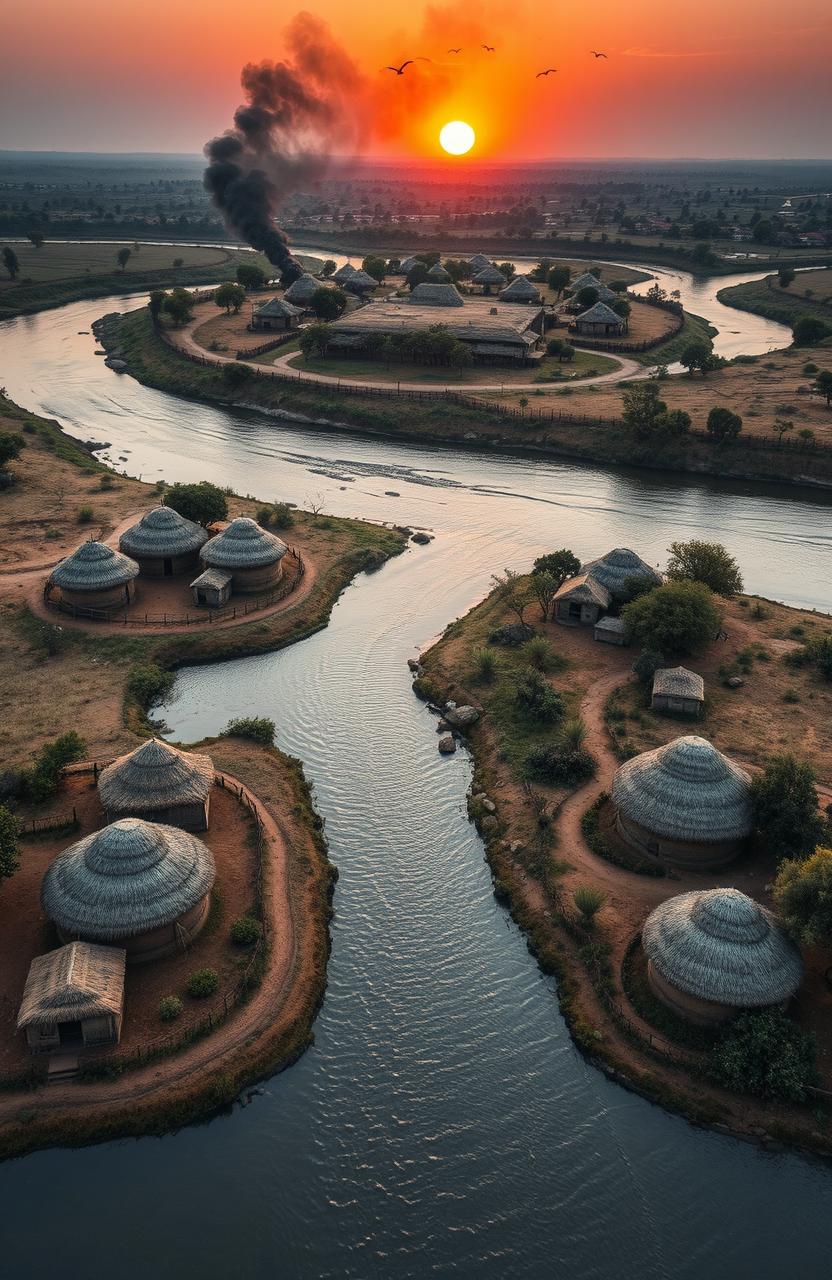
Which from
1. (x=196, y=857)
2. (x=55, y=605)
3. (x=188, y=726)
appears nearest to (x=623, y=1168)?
(x=196, y=857)

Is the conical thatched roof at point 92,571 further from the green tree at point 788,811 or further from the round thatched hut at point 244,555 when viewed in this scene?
the green tree at point 788,811

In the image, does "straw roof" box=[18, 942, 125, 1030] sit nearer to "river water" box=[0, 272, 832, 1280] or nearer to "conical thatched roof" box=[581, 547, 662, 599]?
"river water" box=[0, 272, 832, 1280]

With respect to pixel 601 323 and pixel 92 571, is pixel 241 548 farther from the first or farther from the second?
pixel 601 323

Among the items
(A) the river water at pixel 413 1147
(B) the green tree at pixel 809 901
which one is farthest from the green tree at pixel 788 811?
(A) the river water at pixel 413 1147

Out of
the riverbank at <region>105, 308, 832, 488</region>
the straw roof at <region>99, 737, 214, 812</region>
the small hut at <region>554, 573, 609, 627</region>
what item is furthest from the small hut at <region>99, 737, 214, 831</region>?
the riverbank at <region>105, 308, 832, 488</region>

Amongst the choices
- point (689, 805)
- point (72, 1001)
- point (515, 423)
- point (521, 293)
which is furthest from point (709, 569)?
point (521, 293)
